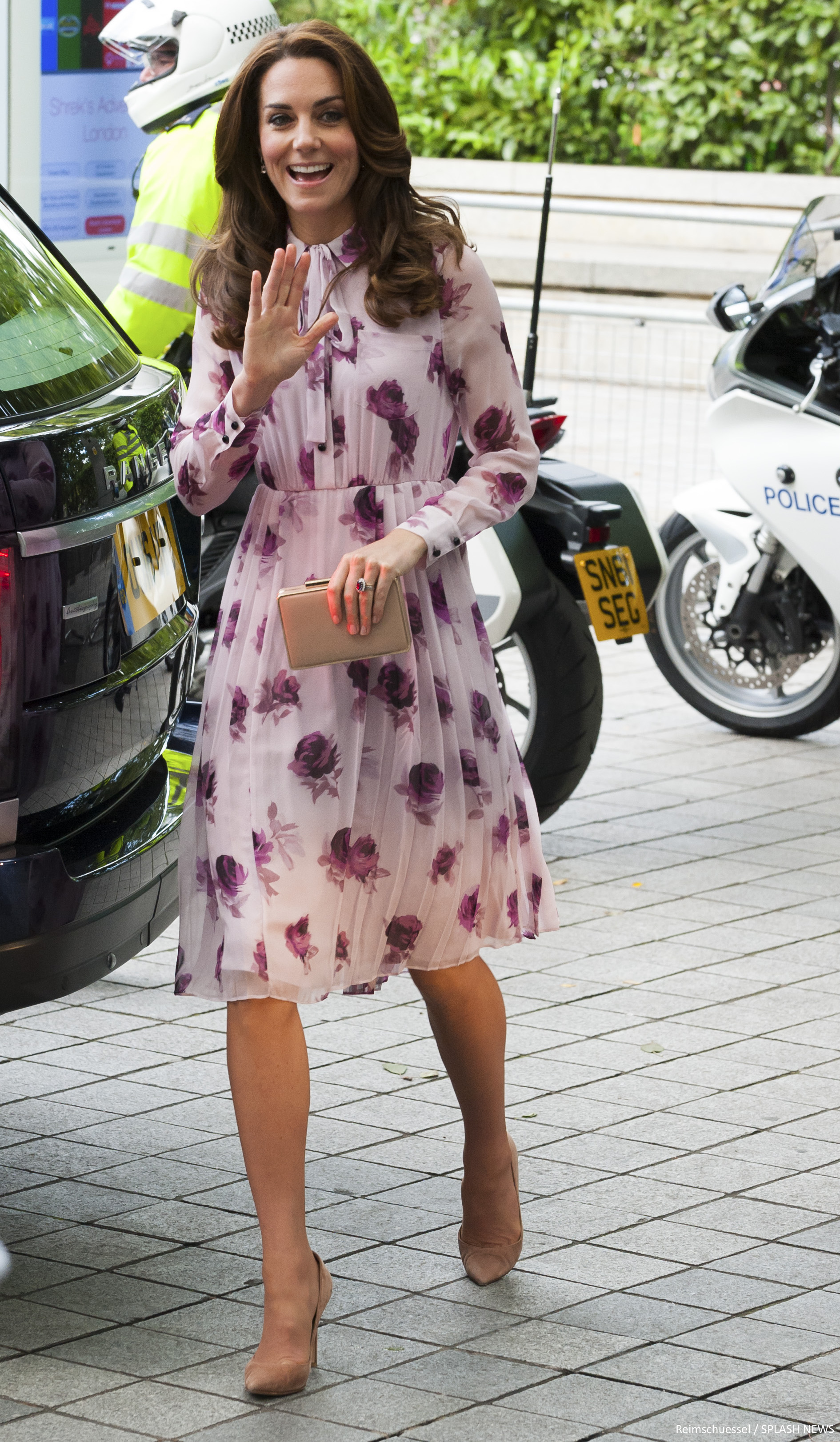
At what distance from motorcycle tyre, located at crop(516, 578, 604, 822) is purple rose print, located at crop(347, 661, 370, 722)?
2.49 meters

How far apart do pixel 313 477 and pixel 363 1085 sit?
5.08 ft

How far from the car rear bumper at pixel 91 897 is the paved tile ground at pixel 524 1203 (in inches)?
22.3

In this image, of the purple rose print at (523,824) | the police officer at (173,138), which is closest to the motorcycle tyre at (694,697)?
the police officer at (173,138)

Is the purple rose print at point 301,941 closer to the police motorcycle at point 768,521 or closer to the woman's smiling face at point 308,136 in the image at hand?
the woman's smiling face at point 308,136

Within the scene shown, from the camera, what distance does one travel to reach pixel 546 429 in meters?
5.45

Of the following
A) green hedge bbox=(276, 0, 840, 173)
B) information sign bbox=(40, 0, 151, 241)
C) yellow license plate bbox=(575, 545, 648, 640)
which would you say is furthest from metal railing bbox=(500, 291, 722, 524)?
green hedge bbox=(276, 0, 840, 173)

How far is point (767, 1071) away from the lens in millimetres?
4266

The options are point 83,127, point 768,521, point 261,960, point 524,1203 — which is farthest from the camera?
point 83,127

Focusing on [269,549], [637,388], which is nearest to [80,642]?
[269,549]

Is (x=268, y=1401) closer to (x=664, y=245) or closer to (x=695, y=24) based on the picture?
(x=664, y=245)

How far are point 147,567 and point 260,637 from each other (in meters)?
0.41

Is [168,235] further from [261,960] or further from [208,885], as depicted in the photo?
[261,960]

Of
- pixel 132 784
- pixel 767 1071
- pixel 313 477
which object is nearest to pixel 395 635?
pixel 313 477

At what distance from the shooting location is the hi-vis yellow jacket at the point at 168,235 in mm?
5715
